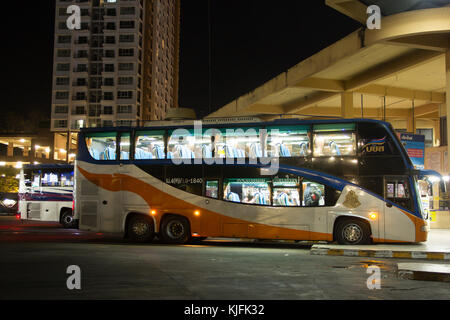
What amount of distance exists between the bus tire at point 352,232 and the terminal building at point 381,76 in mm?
3312

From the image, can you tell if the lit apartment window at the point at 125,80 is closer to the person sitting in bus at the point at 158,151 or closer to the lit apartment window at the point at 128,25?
the lit apartment window at the point at 128,25

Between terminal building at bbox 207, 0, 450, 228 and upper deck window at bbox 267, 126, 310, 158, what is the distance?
0.66 metres

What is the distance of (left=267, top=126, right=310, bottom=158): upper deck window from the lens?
45.0ft

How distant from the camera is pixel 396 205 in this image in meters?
13.1

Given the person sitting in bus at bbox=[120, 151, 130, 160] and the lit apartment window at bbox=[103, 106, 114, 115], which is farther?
the lit apartment window at bbox=[103, 106, 114, 115]

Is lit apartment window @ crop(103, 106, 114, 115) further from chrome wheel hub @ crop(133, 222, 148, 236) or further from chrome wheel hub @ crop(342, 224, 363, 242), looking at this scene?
chrome wheel hub @ crop(342, 224, 363, 242)

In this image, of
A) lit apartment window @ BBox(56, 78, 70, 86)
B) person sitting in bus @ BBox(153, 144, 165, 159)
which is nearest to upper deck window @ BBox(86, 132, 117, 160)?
person sitting in bus @ BBox(153, 144, 165, 159)

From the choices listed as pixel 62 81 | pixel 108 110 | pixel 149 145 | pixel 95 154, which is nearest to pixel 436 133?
pixel 149 145

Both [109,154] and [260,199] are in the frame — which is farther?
[109,154]

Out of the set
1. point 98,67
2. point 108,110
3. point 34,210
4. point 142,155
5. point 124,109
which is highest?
point 98,67

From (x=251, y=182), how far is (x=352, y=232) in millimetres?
3377

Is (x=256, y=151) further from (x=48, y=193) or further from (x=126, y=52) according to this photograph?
(x=126, y=52)
